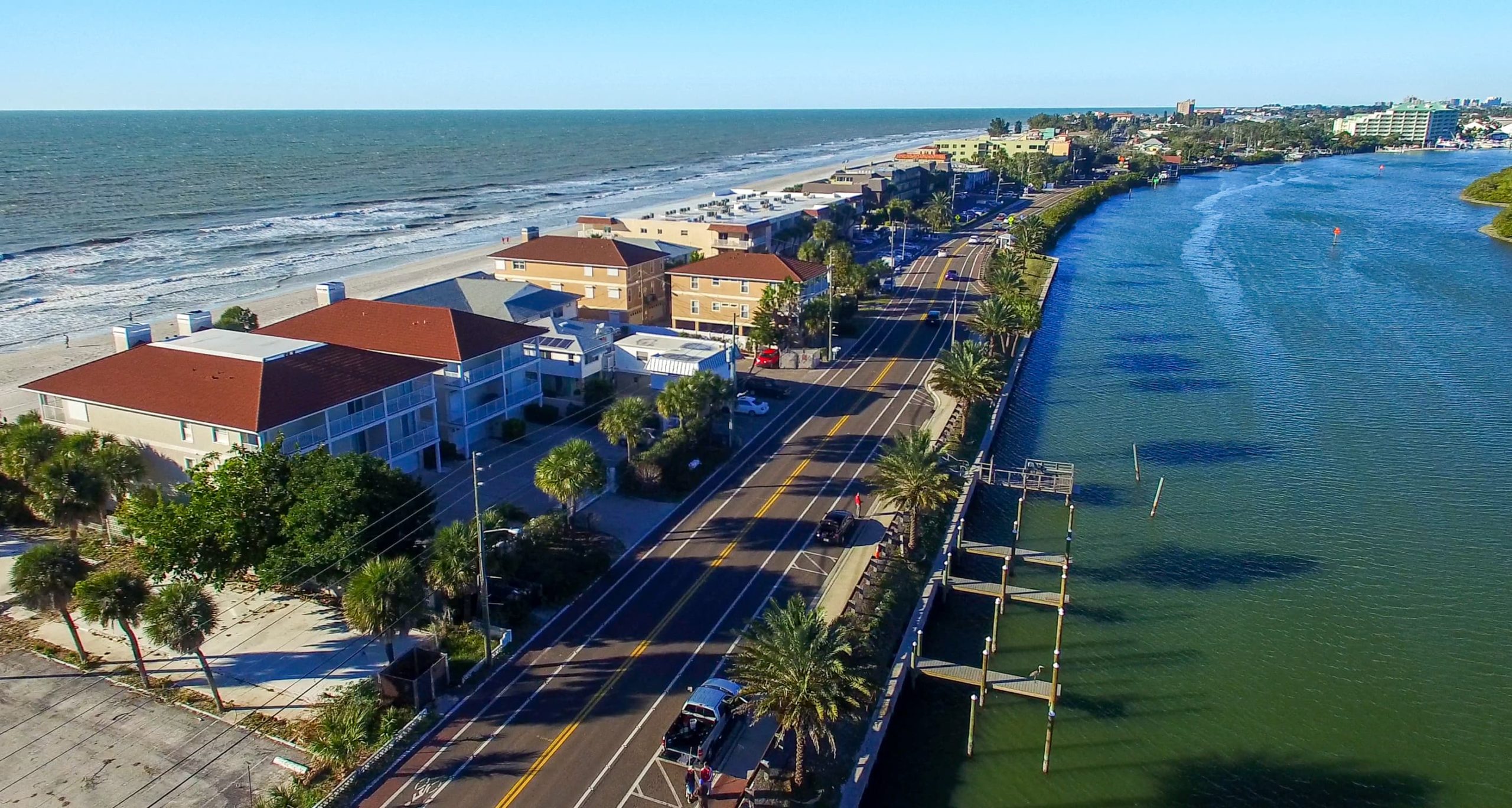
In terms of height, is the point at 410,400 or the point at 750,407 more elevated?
the point at 410,400

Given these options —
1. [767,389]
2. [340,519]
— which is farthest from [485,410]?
[340,519]

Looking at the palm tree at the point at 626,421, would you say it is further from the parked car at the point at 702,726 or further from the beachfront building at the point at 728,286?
the beachfront building at the point at 728,286

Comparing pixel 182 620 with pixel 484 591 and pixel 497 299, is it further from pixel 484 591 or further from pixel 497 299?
pixel 497 299

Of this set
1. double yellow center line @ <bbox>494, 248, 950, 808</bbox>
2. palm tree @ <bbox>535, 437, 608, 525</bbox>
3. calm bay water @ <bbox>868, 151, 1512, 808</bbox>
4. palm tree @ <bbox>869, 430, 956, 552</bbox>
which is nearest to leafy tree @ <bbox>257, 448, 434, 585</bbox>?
palm tree @ <bbox>535, 437, 608, 525</bbox>

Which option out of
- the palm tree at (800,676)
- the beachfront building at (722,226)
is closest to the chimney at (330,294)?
the beachfront building at (722,226)

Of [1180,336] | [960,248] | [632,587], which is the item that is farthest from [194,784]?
[960,248]

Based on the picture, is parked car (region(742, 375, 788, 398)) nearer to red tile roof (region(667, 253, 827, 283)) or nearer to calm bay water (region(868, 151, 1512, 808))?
red tile roof (region(667, 253, 827, 283))
